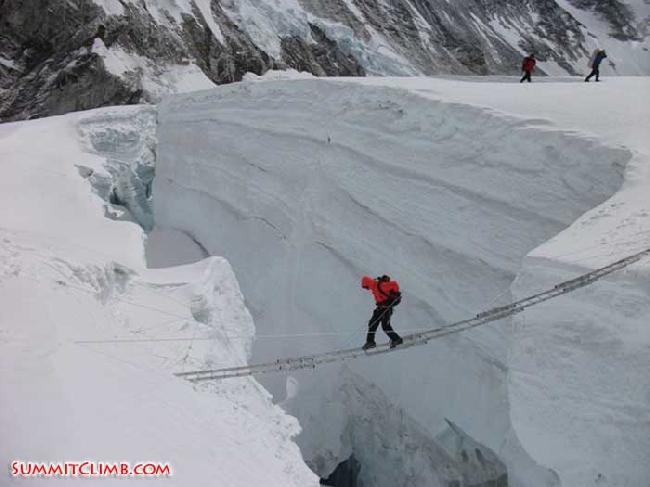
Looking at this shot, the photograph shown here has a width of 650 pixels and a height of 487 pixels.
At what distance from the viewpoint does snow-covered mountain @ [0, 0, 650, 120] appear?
22.5 meters

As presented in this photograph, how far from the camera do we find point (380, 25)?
34.5 metres

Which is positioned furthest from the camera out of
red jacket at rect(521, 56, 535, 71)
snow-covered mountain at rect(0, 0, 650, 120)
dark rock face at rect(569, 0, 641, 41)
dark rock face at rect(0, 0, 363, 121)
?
dark rock face at rect(569, 0, 641, 41)

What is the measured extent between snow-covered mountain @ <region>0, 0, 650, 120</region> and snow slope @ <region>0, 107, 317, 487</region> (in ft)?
53.8

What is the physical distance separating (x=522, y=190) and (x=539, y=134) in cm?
63

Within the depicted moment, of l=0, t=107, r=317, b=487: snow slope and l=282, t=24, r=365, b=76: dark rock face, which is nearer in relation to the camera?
l=0, t=107, r=317, b=487: snow slope

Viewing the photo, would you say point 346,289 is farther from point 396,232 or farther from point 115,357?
point 115,357

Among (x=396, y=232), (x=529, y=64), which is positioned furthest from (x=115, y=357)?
(x=529, y=64)

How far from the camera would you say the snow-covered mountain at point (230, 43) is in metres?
22.5

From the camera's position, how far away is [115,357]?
3898 millimetres

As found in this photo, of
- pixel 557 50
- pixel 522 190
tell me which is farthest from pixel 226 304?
pixel 557 50

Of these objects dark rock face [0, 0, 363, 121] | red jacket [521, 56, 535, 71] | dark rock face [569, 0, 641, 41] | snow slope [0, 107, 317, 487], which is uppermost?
dark rock face [569, 0, 641, 41]

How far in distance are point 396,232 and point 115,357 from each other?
15.1 feet

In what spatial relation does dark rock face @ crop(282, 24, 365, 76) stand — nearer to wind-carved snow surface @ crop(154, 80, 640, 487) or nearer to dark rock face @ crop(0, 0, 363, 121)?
dark rock face @ crop(0, 0, 363, 121)

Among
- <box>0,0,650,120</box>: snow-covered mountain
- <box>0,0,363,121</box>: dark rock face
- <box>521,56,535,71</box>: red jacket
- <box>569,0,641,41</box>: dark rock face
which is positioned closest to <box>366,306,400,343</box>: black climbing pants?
<box>521,56,535,71</box>: red jacket
